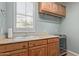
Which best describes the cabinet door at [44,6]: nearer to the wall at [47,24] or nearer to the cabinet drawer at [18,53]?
the wall at [47,24]

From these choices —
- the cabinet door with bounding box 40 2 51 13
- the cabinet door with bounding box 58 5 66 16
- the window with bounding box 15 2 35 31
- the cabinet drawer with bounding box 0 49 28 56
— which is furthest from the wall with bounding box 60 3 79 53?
the cabinet drawer with bounding box 0 49 28 56

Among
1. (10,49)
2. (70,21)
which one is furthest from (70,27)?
(10,49)

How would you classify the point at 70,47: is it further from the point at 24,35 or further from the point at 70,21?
the point at 24,35

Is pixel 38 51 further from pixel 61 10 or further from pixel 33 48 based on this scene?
pixel 61 10

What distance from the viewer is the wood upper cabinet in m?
1.18

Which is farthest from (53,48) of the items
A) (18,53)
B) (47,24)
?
(18,53)

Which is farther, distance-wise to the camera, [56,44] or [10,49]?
[56,44]

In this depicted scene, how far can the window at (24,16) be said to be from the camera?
3.84 feet

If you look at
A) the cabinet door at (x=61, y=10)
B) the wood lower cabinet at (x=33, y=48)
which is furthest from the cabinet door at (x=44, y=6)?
the wood lower cabinet at (x=33, y=48)

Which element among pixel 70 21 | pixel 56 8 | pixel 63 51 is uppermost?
pixel 56 8

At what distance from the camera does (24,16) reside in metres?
1.21

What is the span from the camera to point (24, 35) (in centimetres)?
119

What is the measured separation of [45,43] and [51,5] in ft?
1.35

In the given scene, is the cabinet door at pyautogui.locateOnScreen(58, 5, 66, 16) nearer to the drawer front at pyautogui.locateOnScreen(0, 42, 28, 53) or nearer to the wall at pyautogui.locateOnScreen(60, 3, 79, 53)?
the wall at pyautogui.locateOnScreen(60, 3, 79, 53)
